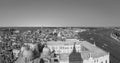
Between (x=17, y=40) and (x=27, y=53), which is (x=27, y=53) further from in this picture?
(x=17, y=40)

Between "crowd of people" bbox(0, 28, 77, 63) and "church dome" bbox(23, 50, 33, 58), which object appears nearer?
"church dome" bbox(23, 50, 33, 58)

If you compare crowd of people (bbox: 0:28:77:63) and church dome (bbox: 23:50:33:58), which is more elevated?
church dome (bbox: 23:50:33:58)

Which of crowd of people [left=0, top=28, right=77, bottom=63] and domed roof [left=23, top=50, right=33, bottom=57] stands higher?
domed roof [left=23, top=50, right=33, bottom=57]

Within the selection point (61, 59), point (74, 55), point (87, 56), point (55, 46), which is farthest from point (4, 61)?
point (55, 46)

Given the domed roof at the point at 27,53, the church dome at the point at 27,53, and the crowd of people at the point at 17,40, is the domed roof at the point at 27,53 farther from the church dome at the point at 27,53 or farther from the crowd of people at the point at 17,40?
the crowd of people at the point at 17,40

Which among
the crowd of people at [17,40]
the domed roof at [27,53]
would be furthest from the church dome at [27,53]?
the crowd of people at [17,40]

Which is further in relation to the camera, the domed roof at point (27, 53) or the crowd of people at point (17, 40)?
the crowd of people at point (17, 40)

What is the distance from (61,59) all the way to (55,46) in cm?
1486

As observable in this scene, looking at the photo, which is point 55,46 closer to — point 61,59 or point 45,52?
point 45,52

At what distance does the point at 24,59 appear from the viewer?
2334 centimetres

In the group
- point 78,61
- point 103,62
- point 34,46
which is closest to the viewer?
point 78,61

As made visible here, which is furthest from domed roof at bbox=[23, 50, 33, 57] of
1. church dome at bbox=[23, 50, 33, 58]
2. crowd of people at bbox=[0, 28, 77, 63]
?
crowd of people at bbox=[0, 28, 77, 63]

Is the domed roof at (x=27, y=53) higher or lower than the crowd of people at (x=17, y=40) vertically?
higher

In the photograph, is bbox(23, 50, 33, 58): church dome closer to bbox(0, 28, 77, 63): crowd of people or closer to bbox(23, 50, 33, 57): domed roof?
bbox(23, 50, 33, 57): domed roof
